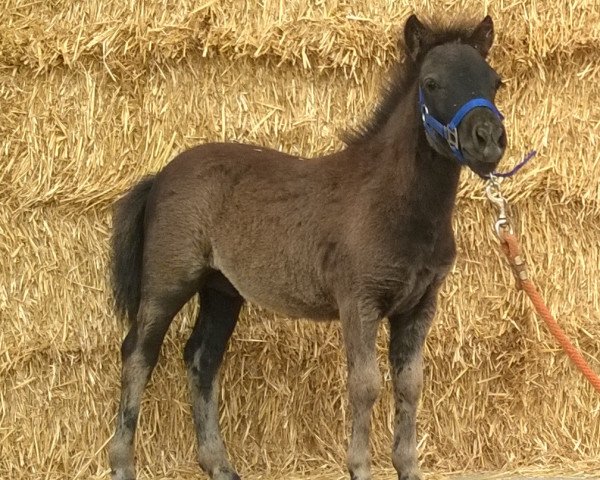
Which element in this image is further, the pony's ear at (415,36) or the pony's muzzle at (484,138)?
the pony's ear at (415,36)

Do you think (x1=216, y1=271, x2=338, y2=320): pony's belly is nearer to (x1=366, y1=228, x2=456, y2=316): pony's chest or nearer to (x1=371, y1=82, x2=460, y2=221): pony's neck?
(x1=366, y1=228, x2=456, y2=316): pony's chest

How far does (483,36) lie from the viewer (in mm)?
4488

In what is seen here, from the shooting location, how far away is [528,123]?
17.3ft

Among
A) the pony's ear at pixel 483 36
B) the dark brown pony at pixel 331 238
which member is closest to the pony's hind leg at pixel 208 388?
the dark brown pony at pixel 331 238

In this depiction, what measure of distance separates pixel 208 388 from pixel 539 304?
1.73 metres

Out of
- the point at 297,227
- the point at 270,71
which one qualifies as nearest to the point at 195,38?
the point at 270,71

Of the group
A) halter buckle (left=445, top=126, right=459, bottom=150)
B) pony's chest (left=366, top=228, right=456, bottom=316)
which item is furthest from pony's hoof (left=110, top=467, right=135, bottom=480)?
halter buckle (left=445, top=126, right=459, bottom=150)

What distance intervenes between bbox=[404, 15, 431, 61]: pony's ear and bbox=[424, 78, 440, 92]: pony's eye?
24 cm

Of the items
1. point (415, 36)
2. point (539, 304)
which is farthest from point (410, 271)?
point (415, 36)

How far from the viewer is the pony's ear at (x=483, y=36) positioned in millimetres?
4469

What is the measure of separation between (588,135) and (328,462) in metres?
1.96

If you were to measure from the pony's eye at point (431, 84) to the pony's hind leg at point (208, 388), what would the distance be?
1.44m

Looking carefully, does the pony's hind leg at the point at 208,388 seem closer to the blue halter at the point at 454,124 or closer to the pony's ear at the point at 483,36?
the blue halter at the point at 454,124

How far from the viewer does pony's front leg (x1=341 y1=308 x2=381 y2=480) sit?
172 inches
